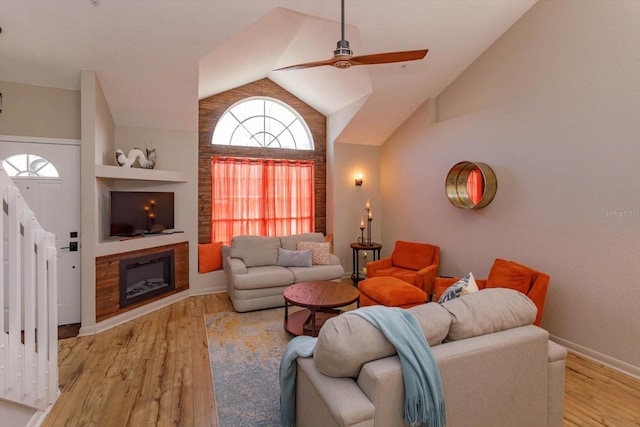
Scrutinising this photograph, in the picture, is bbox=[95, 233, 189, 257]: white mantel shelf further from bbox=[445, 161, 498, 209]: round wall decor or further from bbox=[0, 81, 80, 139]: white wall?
bbox=[445, 161, 498, 209]: round wall decor

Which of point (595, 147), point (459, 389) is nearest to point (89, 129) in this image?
point (459, 389)

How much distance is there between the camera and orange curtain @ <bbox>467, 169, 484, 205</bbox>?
4.23 meters

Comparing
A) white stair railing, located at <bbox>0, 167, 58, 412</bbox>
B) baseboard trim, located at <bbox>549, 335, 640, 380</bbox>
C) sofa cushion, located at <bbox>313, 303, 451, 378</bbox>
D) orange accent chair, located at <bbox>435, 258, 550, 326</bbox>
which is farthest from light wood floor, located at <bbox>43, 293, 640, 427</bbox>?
sofa cushion, located at <bbox>313, 303, 451, 378</bbox>

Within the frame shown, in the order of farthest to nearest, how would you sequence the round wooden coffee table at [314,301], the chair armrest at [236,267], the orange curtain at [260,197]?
the orange curtain at [260,197] → the chair armrest at [236,267] → the round wooden coffee table at [314,301]

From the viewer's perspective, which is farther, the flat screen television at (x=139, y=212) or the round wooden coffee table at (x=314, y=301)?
the flat screen television at (x=139, y=212)

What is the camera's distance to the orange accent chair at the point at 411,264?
4.42m

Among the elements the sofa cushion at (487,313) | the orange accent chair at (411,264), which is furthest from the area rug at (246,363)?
the orange accent chair at (411,264)

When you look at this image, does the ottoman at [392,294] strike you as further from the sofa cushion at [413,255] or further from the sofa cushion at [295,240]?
the sofa cushion at [295,240]

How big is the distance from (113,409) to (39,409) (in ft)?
1.46

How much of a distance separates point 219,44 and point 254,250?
276 cm

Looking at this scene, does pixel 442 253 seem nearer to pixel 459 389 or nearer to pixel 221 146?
pixel 459 389

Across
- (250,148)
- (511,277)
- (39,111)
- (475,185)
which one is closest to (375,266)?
(475,185)

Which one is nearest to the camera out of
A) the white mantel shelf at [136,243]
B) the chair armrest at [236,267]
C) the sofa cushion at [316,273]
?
the white mantel shelf at [136,243]

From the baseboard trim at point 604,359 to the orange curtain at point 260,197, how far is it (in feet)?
13.4
